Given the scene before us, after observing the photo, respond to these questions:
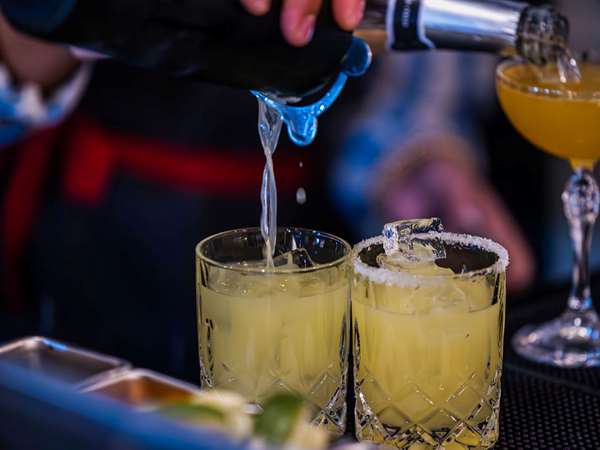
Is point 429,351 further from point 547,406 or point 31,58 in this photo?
point 31,58

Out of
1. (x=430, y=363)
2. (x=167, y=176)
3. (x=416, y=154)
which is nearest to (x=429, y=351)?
(x=430, y=363)

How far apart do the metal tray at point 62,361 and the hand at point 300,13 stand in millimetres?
353

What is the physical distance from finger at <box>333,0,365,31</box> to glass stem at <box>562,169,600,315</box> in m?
0.51

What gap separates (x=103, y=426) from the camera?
58cm

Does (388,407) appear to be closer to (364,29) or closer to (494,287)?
(494,287)

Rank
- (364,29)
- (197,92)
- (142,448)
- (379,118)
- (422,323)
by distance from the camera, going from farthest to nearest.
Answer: (379,118), (197,92), (364,29), (422,323), (142,448)

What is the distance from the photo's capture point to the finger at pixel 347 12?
1.01 m

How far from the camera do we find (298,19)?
3.16ft

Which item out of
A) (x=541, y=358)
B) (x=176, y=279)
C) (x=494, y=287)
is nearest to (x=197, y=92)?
(x=176, y=279)

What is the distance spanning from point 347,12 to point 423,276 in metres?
0.28

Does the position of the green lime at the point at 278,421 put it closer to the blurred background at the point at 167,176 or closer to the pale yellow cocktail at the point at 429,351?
the pale yellow cocktail at the point at 429,351

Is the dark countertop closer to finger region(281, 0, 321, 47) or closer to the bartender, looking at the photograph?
finger region(281, 0, 321, 47)

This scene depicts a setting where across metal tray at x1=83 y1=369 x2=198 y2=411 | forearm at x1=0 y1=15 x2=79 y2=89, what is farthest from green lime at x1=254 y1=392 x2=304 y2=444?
forearm at x1=0 y1=15 x2=79 y2=89

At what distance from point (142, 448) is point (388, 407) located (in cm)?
Result: 45
